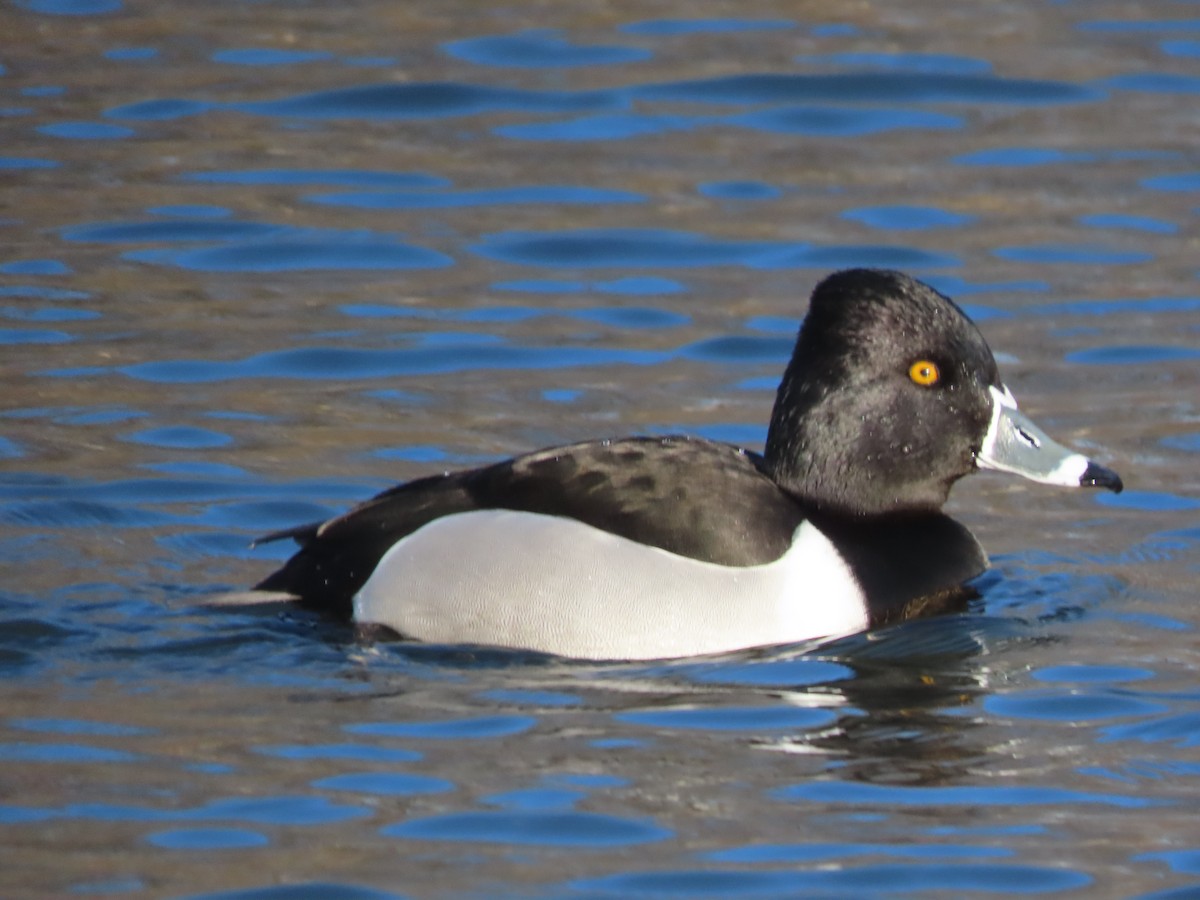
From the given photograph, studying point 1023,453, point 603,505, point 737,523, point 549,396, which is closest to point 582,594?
point 603,505

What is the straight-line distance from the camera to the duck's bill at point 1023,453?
23.0 feet

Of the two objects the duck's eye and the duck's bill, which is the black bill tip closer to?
the duck's bill

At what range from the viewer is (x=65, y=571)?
24.0 ft

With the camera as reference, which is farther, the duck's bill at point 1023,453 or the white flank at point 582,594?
the duck's bill at point 1023,453

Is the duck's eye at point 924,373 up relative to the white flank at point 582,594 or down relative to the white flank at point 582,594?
up

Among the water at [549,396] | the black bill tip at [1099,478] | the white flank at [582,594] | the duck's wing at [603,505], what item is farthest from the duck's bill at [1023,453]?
the white flank at [582,594]

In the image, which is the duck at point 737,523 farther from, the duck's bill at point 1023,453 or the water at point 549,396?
the water at point 549,396

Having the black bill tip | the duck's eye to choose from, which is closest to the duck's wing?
the duck's eye

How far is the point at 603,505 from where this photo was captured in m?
6.47

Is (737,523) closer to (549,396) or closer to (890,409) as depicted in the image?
(890,409)

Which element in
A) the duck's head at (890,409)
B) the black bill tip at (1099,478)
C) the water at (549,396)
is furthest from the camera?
the black bill tip at (1099,478)

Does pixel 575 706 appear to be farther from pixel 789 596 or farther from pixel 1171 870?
pixel 1171 870

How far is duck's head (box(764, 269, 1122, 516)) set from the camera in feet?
22.4

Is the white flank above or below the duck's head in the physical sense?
below
